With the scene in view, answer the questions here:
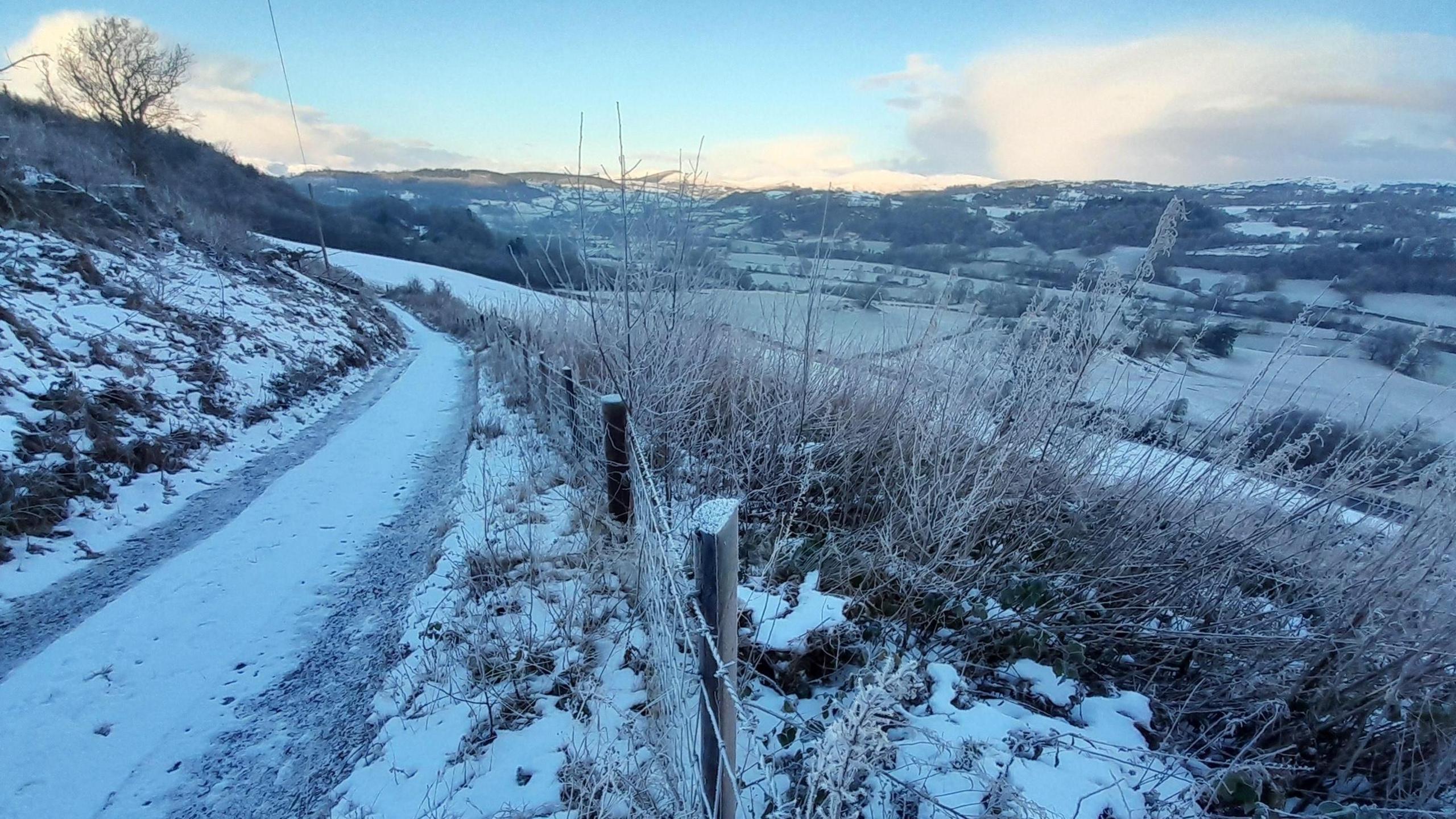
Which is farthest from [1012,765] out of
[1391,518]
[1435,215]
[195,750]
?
[1435,215]

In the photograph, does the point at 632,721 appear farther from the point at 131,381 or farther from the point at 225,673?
the point at 131,381

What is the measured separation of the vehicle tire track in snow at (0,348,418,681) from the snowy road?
5cm

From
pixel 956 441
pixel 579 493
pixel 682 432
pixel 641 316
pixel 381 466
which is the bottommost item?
pixel 381 466

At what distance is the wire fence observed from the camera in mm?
1623

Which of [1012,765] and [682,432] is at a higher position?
[682,432]

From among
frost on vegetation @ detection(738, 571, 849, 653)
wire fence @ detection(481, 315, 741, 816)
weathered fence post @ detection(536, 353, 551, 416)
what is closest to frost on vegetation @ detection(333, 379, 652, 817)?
wire fence @ detection(481, 315, 741, 816)

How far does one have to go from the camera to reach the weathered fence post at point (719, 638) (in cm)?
147

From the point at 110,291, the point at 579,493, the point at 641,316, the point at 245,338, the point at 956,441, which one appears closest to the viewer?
the point at 956,441

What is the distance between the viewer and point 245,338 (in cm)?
929

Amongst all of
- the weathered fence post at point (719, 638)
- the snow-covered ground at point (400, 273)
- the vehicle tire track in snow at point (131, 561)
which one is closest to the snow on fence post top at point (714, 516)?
the weathered fence post at point (719, 638)

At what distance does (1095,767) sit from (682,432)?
299cm

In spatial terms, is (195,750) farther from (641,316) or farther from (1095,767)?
(1095,767)

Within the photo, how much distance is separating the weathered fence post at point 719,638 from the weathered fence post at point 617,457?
2.08 meters

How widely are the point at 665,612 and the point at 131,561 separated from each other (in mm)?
4564
